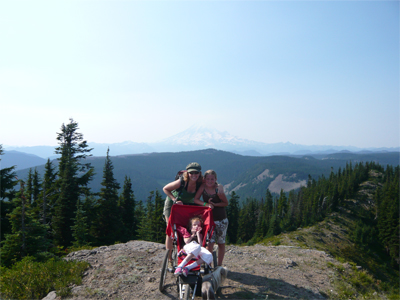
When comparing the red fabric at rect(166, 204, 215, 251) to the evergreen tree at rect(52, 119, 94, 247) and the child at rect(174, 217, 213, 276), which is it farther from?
the evergreen tree at rect(52, 119, 94, 247)

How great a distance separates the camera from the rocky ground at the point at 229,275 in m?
5.46

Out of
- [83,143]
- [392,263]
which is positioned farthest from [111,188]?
[392,263]

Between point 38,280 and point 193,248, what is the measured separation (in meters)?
4.39

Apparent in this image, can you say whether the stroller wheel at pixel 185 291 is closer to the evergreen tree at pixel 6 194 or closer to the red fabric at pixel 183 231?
the red fabric at pixel 183 231

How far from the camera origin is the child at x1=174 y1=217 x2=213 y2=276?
4557mm

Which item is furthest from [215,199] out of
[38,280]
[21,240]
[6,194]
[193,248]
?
[6,194]

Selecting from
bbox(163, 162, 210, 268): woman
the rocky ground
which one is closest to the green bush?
the rocky ground

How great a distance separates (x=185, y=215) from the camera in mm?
5656

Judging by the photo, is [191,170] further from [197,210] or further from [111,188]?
[111,188]

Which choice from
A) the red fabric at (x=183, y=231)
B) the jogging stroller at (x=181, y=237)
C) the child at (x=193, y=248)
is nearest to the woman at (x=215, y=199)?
the jogging stroller at (x=181, y=237)

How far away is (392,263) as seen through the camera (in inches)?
2350

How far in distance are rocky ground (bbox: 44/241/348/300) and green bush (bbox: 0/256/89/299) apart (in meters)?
0.28

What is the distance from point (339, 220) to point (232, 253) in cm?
9113

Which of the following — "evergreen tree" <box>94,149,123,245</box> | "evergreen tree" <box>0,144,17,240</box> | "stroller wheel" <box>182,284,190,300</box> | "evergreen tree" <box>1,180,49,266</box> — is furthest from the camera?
"evergreen tree" <box>94,149,123,245</box>
